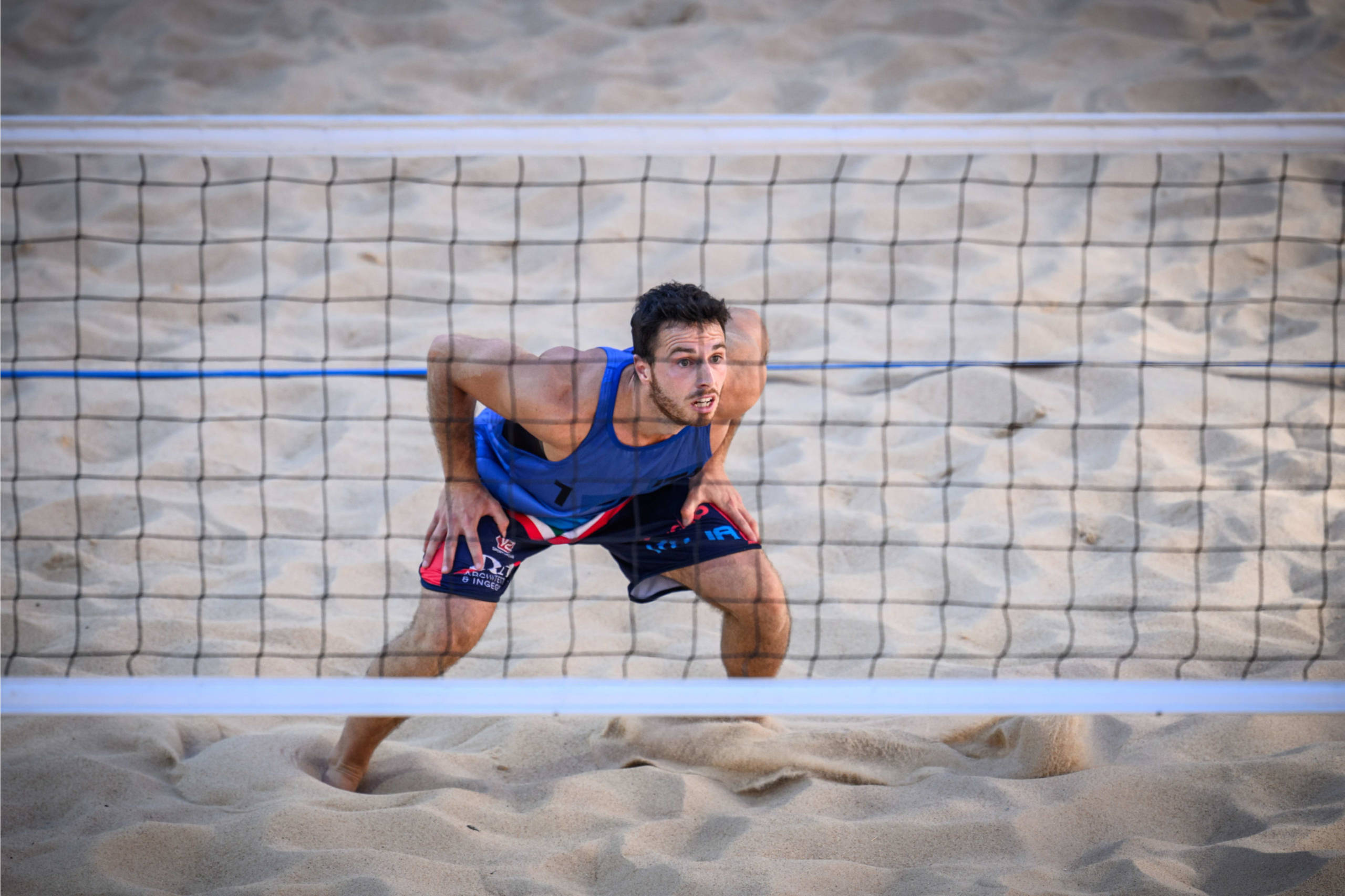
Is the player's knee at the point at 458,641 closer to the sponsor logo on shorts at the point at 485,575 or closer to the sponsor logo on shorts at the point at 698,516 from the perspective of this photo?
the sponsor logo on shorts at the point at 485,575

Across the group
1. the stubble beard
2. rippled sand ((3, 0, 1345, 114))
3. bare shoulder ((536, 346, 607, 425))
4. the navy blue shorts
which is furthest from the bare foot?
rippled sand ((3, 0, 1345, 114))

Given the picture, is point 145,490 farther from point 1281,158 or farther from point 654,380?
point 1281,158

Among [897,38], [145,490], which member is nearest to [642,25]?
[897,38]

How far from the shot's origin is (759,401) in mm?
4656

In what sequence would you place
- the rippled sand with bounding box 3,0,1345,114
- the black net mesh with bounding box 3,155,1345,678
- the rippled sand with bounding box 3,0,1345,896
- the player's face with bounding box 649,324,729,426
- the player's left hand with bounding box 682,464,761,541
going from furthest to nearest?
the rippled sand with bounding box 3,0,1345,114 < the black net mesh with bounding box 3,155,1345,678 < the player's left hand with bounding box 682,464,761,541 < the player's face with bounding box 649,324,729,426 < the rippled sand with bounding box 3,0,1345,896

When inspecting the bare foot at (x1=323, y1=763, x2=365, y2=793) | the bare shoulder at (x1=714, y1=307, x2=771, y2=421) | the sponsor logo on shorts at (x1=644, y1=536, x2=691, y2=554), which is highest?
the bare shoulder at (x1=714, y1=307, x2=771, y2=421)

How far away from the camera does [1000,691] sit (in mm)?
2127

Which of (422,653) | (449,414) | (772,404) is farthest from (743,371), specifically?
(772,404)

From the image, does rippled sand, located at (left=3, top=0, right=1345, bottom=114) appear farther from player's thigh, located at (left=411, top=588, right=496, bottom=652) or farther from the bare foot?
the bare foot

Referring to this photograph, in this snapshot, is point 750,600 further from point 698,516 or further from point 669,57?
point 669,57

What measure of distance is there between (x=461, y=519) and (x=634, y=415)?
497 millimetres

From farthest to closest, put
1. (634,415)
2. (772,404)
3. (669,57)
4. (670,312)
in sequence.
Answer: (669,57) < (772,404) < (634,415) < (670,312)

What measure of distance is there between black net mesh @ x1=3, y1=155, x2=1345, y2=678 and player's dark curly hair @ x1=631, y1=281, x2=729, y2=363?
1088mm

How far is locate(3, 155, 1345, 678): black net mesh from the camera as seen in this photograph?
339cm
